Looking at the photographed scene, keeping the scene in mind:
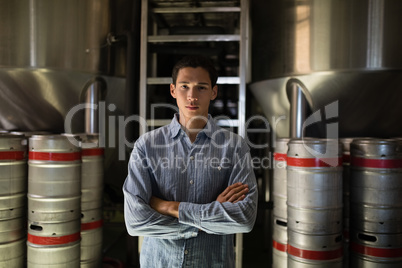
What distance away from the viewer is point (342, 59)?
2.58 meters

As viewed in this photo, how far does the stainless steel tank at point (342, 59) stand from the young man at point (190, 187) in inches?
66.4

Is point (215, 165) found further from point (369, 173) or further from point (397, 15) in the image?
point (397, 15)

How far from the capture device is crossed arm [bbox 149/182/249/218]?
115cm

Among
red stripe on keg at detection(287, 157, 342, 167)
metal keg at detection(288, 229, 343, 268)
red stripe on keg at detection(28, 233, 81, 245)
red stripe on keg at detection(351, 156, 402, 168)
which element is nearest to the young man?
red stripe on keg at detection(287, 157, 342, 167)

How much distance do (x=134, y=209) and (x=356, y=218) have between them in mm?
1847

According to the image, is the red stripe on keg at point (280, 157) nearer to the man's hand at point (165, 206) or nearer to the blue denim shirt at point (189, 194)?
the blue denim shirt at point (189, 194)

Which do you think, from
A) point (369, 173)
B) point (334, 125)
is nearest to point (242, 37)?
point (334, 125)

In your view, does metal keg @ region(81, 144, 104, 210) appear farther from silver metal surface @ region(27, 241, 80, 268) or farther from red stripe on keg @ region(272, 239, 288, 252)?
red stripe on keg @ region(272, 239, 288, 252)

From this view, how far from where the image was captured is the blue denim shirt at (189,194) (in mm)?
1151

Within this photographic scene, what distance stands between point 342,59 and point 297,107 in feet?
1.71

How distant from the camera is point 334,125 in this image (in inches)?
109

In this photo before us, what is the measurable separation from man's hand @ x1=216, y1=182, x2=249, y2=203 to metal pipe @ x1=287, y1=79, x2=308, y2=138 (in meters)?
1.78

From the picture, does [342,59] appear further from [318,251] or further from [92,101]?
[92,101]

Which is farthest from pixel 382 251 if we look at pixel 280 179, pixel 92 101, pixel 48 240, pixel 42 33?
pixel 42 33
